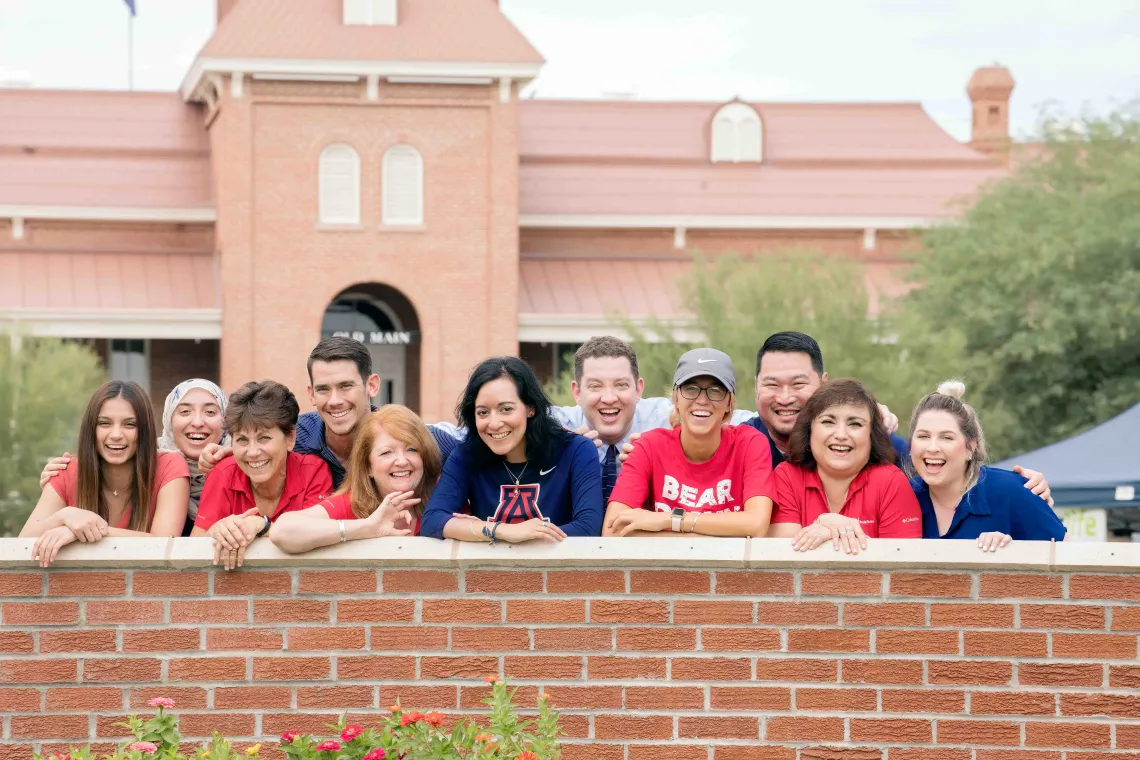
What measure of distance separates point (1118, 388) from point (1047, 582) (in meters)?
22.1

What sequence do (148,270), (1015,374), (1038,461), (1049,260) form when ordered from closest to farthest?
1. (1038,461)
2. (1049,260)
3. (1015,374)
4. (148,270)

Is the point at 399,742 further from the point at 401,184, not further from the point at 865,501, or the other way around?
the point at 401,184

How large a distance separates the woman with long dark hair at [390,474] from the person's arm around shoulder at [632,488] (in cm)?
71

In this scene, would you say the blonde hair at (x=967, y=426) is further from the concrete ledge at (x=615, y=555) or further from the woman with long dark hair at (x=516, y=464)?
the woman with long dark hair at (x=516, y=464)

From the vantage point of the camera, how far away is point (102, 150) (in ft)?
125

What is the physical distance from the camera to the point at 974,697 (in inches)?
209

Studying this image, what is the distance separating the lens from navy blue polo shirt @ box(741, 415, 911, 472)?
588 cm

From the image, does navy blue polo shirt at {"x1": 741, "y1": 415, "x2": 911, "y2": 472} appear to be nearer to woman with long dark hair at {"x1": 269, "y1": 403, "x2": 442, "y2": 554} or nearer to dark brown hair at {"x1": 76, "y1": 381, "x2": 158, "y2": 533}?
woman with long dark hair at {"x1": 269, "y1": 403, "x2": 442, "y2": 554}

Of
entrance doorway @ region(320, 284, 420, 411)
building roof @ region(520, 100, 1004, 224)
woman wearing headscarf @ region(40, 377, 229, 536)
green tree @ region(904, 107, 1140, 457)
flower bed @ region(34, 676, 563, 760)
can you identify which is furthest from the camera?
building roof @ region(520, 100, 1004, 224)

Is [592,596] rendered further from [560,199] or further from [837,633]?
[560,199]

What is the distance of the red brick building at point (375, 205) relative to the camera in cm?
3559

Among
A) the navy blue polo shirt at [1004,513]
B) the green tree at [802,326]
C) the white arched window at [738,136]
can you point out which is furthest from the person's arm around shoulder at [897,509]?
the white arched window at [738,136]

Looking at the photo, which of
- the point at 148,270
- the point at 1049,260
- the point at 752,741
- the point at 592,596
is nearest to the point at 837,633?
the point at 752,741

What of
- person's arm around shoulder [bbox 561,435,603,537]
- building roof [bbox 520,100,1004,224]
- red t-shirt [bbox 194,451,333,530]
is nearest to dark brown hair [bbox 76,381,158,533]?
red t-shirt [bbox 194,451,333,530]
